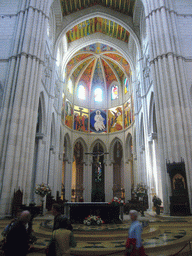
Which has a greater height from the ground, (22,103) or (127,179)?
(22,103)

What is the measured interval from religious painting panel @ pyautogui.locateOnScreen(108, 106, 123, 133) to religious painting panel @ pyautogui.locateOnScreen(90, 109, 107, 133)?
2.25 feet

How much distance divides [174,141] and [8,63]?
1118 cm

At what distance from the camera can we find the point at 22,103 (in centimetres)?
1179

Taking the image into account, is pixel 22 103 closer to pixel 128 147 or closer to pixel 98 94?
pixel 128 147

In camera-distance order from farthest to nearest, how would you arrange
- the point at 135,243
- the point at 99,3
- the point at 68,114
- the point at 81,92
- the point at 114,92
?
the point at 114,92
the point at 81,92
the point at 68,114
the point at 99,3
the point at 135,243

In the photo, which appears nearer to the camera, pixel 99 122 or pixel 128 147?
pixel 128 147

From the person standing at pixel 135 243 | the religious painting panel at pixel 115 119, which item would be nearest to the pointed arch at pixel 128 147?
the religious painting panel at pixel 115 119

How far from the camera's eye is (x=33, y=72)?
41.6 feet

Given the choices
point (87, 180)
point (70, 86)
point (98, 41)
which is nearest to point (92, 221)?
point (87, 180)

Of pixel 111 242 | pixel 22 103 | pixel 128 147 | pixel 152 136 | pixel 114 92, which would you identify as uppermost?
pixel 114 92

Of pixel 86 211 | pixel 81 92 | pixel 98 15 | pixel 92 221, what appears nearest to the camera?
pixel 92 221

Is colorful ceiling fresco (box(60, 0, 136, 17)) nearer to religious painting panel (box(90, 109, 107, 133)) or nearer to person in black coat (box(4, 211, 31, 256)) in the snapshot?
religious painting panel (box(90, 109, 107, 133))

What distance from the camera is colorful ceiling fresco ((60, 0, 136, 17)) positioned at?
1979 centimetres

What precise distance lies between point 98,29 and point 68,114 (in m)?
10.4
